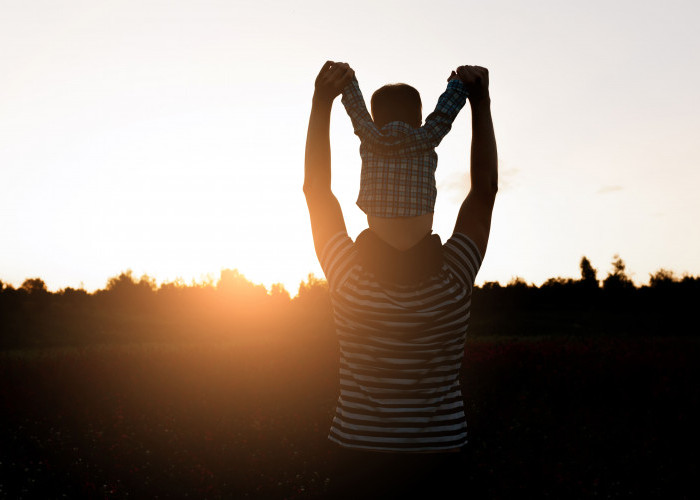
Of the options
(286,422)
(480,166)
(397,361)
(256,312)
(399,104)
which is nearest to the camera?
(397,361)

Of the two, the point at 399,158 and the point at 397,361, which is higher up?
the point at 399,158

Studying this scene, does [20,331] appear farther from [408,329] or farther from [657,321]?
[657,321]

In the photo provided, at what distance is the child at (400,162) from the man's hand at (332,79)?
0.02m

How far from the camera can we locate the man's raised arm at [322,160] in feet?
4.85

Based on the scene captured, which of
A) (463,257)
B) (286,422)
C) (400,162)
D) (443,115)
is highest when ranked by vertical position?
(443,115)

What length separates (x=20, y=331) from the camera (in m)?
34.8

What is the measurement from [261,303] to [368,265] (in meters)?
50.3

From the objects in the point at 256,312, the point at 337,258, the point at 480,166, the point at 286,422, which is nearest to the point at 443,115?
the point at 480,166

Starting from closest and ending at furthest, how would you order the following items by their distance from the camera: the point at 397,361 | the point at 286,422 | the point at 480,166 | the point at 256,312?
the point at 397,361 < the point at 480,166 < the point at 286,422 < the point at 256,312

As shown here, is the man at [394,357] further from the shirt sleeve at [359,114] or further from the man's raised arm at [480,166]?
the man's raised arm at [480,166]

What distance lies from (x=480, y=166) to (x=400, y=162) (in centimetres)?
30

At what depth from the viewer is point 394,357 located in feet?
4.51

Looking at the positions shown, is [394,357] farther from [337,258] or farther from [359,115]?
[359,115]

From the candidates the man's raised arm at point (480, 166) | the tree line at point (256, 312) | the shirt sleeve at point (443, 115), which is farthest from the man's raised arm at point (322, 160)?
the tree line at point (256, 312)
